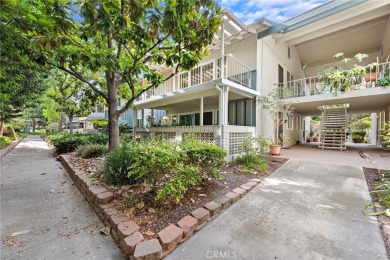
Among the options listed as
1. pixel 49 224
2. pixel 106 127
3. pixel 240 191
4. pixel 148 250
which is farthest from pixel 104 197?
pixel 106 127

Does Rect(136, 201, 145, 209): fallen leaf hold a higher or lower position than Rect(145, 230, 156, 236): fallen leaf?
higher

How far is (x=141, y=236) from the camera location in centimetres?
209

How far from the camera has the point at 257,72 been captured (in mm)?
8398

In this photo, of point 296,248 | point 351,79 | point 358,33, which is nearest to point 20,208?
point 296,248

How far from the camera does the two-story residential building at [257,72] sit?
7109 millimetres

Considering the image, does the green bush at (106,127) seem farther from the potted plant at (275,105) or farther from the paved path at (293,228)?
the paved path at (293,228)

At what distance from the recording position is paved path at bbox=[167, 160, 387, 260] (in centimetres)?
201

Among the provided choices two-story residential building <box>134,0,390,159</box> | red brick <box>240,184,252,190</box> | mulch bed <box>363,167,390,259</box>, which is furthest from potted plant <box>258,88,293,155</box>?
red brick <box>240,184,252,190</box>

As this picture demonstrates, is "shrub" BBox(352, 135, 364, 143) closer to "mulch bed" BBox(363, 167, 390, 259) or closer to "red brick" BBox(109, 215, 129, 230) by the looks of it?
"mulch bed" BBox(363, 167, 390, 259)

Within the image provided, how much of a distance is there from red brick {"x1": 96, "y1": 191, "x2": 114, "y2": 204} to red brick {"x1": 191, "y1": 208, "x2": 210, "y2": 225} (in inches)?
57.2

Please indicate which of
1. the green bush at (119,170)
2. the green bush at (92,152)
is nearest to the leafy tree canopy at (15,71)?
the green bush at (119,170)

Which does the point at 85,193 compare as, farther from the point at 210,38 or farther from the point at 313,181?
the point at 313,181

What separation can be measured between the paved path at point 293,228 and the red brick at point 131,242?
0.45 m

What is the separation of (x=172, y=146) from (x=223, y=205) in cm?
145
